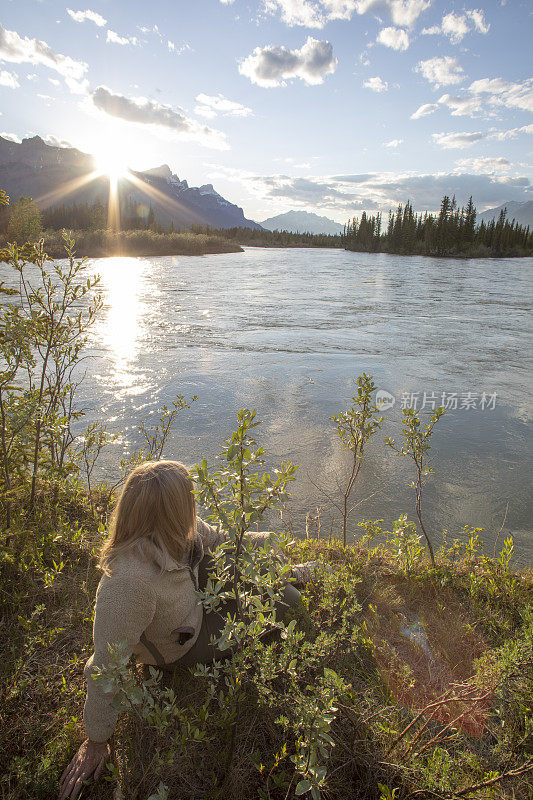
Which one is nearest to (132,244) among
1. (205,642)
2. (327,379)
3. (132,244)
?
(132,244)

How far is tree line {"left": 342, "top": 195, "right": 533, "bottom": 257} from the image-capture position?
69.0 m

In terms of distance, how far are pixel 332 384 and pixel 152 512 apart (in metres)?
6.61

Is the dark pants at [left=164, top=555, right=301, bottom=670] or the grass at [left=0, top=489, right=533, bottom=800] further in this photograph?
the dark pants at [left=164, top=555, right=301, bottom=670]

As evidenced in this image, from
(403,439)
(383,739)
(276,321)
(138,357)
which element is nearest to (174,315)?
(276,321)

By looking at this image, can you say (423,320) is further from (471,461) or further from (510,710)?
(510,710)

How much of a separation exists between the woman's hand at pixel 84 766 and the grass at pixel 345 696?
0.06m

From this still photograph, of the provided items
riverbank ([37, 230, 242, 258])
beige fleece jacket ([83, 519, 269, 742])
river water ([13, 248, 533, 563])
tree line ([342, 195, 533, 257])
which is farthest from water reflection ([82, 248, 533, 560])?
tree line ([342, 195, 533, 257])

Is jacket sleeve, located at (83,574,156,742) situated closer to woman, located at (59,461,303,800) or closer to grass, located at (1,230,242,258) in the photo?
woman, located at (59,461,303,800)

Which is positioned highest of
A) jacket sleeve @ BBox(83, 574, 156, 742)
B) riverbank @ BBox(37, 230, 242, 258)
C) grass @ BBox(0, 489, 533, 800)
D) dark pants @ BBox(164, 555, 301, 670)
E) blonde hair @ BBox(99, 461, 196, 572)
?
riverbank @ BBox(37, 230, 242, 258)

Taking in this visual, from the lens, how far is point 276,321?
571 inches

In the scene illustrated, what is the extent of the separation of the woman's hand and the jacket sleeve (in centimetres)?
9

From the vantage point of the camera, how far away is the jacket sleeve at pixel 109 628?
6.11 ft

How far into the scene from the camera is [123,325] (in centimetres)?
1320

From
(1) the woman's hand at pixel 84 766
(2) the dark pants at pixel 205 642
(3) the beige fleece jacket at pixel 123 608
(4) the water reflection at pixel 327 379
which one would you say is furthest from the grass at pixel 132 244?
(1) the woman's hand at pixel 84 766
